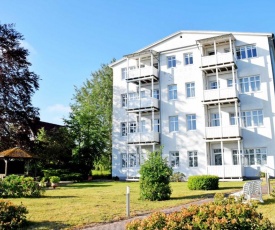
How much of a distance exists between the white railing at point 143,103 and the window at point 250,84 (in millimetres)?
9153

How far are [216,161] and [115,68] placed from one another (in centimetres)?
1728

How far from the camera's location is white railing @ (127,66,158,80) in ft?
107

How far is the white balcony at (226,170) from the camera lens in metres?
26.3

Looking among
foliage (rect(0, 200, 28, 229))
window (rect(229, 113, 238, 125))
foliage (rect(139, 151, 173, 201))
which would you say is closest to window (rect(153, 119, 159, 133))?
window (rect(229, 113, 238, 125))

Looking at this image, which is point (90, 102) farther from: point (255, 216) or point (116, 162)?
point (255, 216)

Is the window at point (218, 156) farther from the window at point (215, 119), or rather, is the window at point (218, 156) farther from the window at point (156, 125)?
Answer: the window at point (156, 125)

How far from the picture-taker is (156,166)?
14555mm

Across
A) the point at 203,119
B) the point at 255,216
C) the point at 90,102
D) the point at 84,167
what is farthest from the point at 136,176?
the point at 255,216

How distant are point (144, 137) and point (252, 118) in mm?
11145

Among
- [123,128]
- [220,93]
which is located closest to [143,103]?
[123,128]

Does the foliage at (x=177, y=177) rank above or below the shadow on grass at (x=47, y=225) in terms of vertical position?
above

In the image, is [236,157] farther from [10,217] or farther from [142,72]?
[10,217]

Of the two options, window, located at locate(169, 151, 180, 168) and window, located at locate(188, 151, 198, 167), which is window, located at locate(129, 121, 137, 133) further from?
window, located at locate(188, 151, 198, 167)

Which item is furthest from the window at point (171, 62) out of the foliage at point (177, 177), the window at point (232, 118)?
the foliage at point (177, 177)
